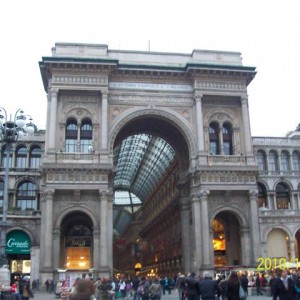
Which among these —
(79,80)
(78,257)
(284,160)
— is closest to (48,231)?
(78,257)

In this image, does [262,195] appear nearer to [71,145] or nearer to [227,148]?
[227,148]

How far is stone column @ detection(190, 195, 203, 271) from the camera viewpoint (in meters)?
41.1

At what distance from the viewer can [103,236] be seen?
3969cm

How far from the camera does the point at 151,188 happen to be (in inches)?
3204

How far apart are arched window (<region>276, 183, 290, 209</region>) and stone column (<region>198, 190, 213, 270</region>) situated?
16273mm

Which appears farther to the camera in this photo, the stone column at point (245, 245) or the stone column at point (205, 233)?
the stone column at point (245, 245)

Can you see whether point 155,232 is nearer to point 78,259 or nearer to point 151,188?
point 151,188

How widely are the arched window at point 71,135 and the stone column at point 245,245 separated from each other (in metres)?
16.8

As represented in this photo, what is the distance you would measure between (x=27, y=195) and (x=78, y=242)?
1272 cm

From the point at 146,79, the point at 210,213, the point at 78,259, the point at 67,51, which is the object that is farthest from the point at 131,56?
the point at 78,259

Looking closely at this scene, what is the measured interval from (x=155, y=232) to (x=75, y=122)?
3514 cm

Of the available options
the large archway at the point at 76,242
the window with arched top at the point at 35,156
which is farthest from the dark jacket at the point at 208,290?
the window with arched top at the point at 35,156

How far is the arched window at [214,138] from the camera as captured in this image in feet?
149

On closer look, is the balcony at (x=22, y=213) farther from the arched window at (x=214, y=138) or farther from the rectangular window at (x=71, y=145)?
the arched window at (x=214, y=138)
